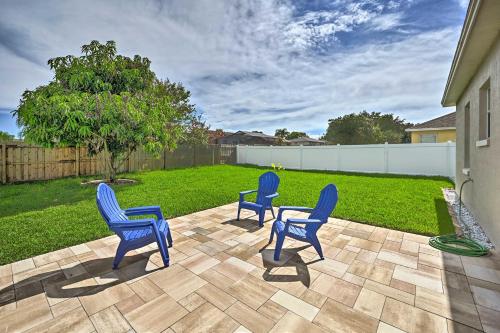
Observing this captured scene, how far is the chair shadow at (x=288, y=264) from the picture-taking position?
2537 mm

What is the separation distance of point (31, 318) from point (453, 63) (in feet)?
23.0

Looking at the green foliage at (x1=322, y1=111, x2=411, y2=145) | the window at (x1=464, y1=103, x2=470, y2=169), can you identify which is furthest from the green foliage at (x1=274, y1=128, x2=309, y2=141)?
the window at (x1=464, y1=103, x2=470, y2=169)

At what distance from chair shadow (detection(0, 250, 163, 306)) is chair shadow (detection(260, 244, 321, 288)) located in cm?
131

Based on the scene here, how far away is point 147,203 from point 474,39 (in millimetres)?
7165

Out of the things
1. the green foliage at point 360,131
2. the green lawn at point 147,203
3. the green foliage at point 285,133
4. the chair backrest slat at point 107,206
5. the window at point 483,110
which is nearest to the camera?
the chair backrest slat at point 107,206

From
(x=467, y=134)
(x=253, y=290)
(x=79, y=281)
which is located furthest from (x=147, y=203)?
(x=467, y=134)

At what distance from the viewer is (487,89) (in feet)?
14.2

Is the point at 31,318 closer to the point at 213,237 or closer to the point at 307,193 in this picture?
the point at 213,237

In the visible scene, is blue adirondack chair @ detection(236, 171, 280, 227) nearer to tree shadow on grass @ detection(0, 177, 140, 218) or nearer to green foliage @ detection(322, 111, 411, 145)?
tree shadow on grass @ detection(0, 177, 140, 218)

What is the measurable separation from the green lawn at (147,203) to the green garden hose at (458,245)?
0.36m

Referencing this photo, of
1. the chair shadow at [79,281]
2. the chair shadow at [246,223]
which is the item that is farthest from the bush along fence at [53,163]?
the chair shadow at [79,281]

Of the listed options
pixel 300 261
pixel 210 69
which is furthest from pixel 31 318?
pixel 210 69

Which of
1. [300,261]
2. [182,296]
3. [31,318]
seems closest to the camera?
[31,318]

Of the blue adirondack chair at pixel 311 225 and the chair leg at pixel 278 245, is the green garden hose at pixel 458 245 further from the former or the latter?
the chair leg at pixel 278 245
